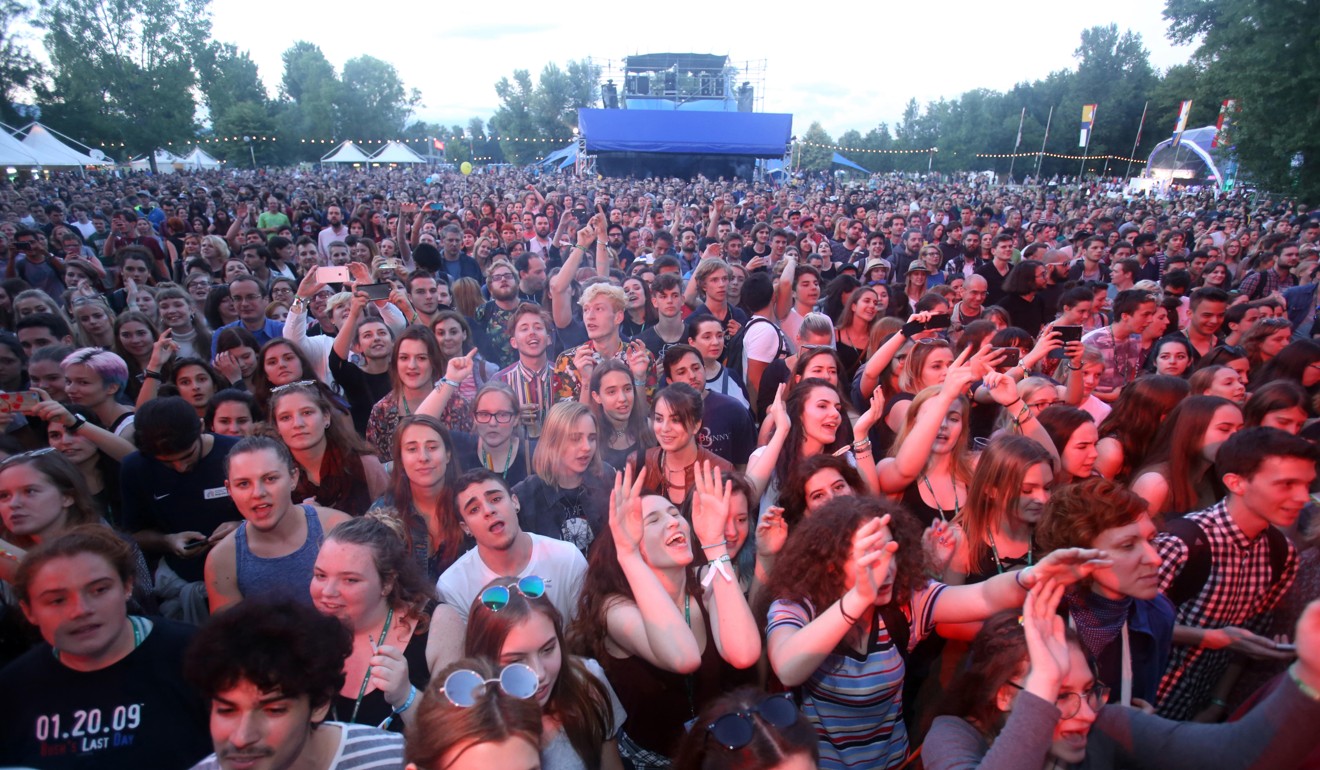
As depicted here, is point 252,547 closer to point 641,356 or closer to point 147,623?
point 147,623

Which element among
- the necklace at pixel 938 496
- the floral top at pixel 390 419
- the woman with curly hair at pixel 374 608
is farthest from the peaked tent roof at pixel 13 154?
the necklace at pixel 938 496

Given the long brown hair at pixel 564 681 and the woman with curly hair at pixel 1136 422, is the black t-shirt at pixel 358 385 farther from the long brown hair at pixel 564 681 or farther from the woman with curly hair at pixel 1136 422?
the woman with curly hair at pixel 1136 422

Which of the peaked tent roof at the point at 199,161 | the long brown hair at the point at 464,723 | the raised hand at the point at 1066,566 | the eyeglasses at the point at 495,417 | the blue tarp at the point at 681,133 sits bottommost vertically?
the eyeglasses at the point at 495,417

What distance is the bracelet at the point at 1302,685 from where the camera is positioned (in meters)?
1.29

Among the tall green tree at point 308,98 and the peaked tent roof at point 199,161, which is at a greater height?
the tall green tree at point 308,98

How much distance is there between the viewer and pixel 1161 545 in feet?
8.11

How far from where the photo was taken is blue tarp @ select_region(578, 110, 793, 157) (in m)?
30.5

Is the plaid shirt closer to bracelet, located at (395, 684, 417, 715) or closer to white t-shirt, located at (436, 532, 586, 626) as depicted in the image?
white t-shirt, located at (436, 532, 586, 626)

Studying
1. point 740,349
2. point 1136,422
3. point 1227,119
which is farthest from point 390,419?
point 1227,119

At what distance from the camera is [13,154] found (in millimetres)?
19984

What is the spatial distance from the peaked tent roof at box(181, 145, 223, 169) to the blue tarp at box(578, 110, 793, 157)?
96.7 feet

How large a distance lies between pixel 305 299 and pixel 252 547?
9.48 ft

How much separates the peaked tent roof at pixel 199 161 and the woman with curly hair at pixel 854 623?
2059 inches

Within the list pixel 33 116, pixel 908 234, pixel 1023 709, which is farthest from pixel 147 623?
pixel 33 116
